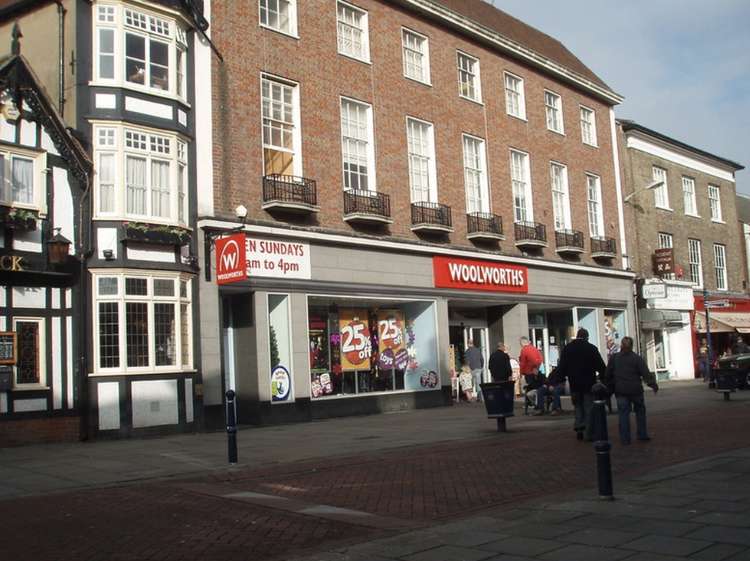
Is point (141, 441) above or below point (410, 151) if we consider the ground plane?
below

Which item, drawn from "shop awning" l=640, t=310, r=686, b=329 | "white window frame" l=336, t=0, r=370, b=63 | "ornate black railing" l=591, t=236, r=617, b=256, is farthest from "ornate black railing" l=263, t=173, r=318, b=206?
"shop awning" l=640, t=310, r=686, b=329

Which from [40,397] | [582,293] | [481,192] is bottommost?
[40,397]

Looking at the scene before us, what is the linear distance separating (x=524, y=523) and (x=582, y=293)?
81.3ft

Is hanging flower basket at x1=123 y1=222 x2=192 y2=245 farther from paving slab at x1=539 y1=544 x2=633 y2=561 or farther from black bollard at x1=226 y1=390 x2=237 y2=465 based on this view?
paving slab at x1=539 y1=544 x2=633 y2=561

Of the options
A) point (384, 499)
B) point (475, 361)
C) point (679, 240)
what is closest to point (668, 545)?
point (384, 499)

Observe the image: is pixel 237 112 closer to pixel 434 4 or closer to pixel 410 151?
pixel 410 151

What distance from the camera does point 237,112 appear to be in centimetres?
1966

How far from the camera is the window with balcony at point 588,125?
33875 millimetres

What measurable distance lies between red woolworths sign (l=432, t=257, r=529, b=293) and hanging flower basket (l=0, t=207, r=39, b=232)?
12194 mm

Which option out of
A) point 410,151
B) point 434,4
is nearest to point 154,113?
point 410,151

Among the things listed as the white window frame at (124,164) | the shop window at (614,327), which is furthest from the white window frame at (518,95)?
the white window frame at (124,164)

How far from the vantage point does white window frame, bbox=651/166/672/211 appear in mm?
37594

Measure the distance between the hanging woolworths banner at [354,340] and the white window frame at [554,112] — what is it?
1323cm

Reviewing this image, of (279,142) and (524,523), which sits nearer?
(524,523)
